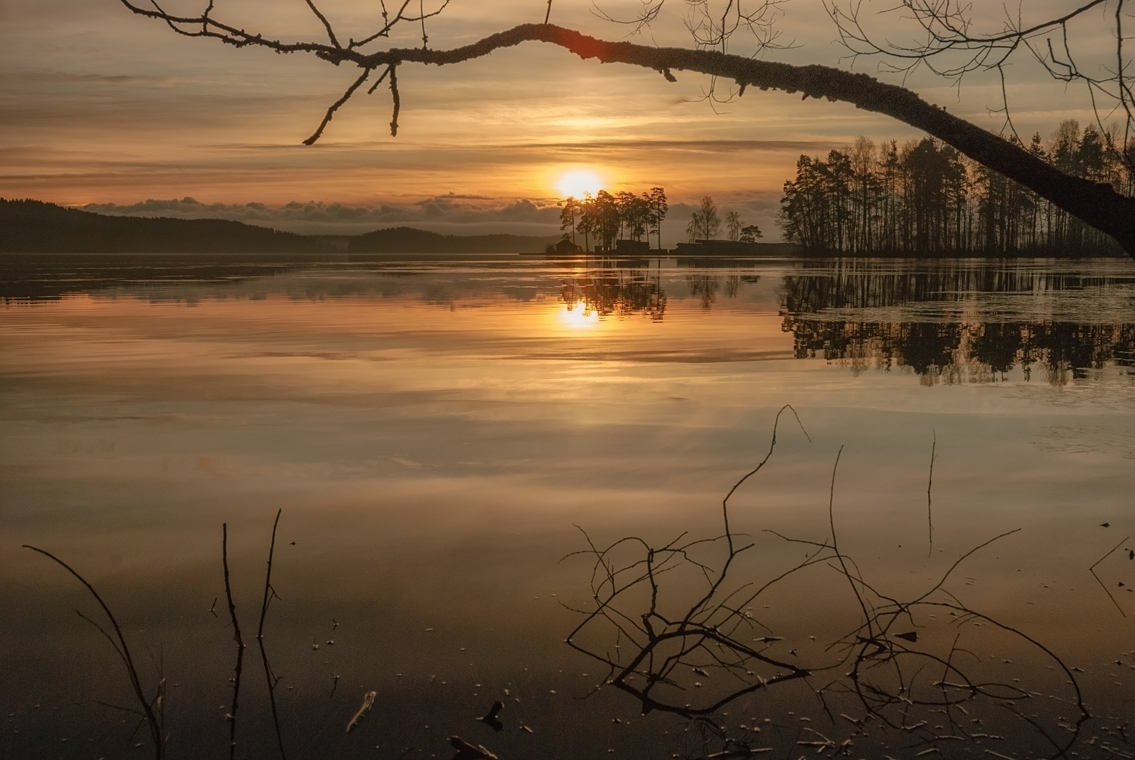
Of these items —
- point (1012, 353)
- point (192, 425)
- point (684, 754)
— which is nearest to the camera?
point (684, 754)

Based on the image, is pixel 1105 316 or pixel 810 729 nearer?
pixel 810 729

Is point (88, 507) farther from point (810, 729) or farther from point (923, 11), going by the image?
point (923, 11)

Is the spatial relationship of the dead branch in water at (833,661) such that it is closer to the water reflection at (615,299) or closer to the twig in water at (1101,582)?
Answer: the twig in water at (1101,582)

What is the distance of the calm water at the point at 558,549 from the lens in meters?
3.77

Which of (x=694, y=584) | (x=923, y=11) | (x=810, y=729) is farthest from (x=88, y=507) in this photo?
(x=923, y=11)

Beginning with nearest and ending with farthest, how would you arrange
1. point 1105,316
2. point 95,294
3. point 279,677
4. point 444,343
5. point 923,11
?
point 279,677, point 923,11, point 444,343, point 1105,316, point 95,294

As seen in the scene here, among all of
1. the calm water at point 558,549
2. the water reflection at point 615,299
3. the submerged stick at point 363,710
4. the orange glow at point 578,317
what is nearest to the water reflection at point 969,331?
the calm water at point 558,549

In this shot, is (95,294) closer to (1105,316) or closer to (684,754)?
(1105,316)

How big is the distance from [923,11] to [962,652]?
9.68ft

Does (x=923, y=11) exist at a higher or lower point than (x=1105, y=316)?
higher

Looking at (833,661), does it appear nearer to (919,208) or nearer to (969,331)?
(969,331)

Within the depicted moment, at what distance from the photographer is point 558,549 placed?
571 cm

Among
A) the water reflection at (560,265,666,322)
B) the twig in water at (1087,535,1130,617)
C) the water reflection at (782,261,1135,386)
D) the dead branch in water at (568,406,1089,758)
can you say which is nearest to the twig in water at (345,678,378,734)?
the dead branch in water at (568,406,1089,758)

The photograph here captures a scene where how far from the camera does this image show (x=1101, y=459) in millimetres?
7656
